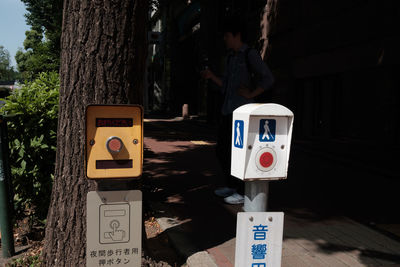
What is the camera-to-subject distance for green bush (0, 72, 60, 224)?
3580 mm

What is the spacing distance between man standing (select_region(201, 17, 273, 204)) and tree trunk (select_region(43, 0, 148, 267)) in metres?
1.70

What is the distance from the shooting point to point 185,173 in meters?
7.04

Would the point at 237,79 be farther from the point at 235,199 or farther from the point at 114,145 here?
the point at 114,145

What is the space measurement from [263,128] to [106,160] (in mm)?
780

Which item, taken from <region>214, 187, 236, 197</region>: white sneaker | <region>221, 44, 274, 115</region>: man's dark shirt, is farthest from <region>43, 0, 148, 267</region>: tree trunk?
<region>214, 187, 236, 197</region>: white sneaker

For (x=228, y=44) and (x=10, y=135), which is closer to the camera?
(x=10, y=135)

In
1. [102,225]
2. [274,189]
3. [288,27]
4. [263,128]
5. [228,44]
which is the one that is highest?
[288,27]

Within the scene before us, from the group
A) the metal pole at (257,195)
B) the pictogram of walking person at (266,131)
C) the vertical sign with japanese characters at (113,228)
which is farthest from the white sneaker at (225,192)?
the pictogram of walking person at (266,131)

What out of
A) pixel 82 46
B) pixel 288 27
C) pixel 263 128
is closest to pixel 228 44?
pixel 82 46

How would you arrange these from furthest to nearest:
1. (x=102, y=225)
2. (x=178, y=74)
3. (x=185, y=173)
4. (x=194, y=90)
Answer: (x=178, y=74) → (x=194, y=90) → (x=185, y=173) → (x=102, y=225)

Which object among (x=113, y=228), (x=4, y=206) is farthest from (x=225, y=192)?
(x=113, y=228)

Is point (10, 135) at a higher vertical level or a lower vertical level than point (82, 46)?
lower

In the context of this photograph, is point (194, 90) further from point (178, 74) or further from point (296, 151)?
point (296, 151)

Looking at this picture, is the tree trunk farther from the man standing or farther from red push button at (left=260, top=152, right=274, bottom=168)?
the man standing
